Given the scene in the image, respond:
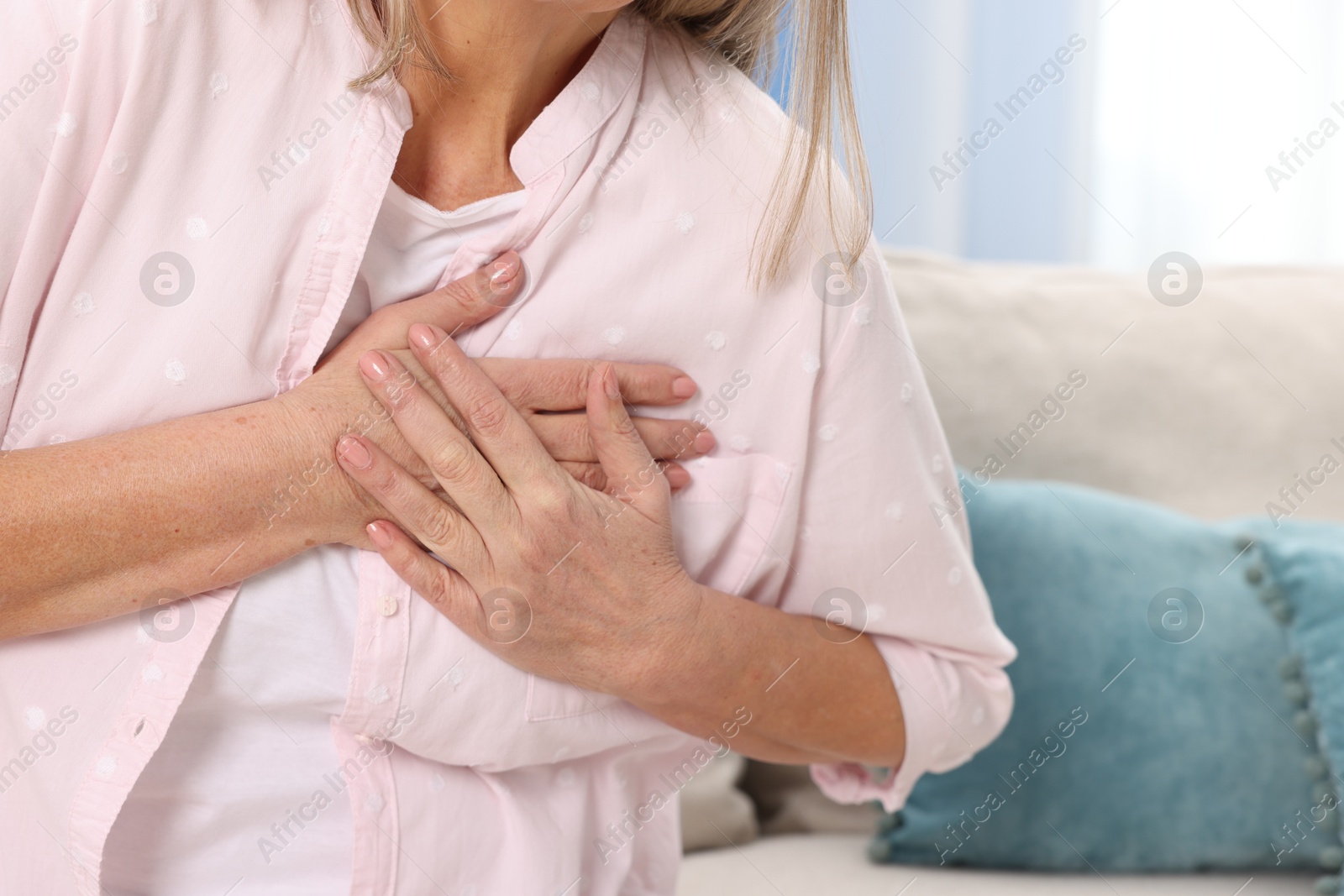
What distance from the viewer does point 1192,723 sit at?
1.29m

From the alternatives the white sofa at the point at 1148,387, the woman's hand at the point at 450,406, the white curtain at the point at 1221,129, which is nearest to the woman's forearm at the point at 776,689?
the woman's hand at the point at 450,406

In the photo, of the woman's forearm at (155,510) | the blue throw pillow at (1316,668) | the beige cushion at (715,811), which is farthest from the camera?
the beige cushion at (715,811)

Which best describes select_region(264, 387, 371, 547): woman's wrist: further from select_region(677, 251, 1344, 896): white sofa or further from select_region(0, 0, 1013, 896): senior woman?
select_region(677, 251, 1344, 896): white sofa

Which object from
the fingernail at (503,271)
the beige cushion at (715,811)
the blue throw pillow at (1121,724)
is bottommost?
the beige cushion at (715,811)

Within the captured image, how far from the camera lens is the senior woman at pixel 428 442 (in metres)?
0.72

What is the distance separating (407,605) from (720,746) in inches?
12.3

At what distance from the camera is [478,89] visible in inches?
33.2

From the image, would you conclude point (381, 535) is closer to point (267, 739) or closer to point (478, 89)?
point (267, 739)

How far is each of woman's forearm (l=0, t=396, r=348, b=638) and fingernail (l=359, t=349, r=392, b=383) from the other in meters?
0.05

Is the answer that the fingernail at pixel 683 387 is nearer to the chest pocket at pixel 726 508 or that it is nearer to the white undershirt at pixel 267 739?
the chest pocket at pixel 726 508

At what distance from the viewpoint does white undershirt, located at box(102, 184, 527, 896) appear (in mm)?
764

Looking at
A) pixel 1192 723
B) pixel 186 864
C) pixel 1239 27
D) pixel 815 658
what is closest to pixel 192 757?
pixel 186 864

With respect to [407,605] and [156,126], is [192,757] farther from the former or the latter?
[156,126]

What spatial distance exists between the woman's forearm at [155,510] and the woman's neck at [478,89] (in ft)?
0.69
